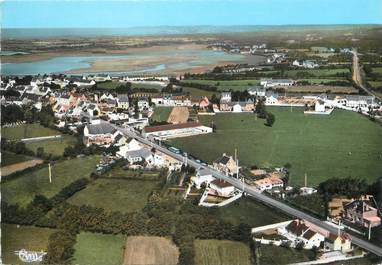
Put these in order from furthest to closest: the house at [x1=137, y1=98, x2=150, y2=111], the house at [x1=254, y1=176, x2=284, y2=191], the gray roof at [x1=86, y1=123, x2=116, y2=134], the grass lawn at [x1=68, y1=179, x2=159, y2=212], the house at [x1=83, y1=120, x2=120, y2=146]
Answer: the house at [x1=137, y1=98, x2=150, y2=111] < the gray roof at [x1=86, y1=123, x2=116, y2=134] < the house at [x1=83, y1=120, x2=120, y2=146] < the house at [x1=254, y1=176, x2=284, y2=191] < the grass lawn at [x1=68, y1=179, x2=159, y2=212]

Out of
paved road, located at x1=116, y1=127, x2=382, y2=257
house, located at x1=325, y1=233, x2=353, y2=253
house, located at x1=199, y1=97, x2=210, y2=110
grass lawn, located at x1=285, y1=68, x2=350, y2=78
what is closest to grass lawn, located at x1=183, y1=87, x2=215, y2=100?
house, located at x1=199, y1=97, x2=210, y2=110

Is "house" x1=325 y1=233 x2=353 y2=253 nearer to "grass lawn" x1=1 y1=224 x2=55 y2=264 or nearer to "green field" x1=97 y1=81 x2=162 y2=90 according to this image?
"grass lawn" x1=1 y1=224 x2=55 y2=264

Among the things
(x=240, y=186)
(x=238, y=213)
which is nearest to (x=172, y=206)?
(x=238, y=213)

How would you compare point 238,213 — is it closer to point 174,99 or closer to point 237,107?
point 237,107

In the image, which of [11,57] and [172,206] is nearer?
[172,206]

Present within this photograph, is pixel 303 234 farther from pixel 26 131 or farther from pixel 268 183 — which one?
pixel 26 131

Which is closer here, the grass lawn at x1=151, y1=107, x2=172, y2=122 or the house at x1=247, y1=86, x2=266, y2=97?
the grass lawn at x1=151, y1=107, x2=172, y2=122

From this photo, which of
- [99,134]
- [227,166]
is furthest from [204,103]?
[227,166]
